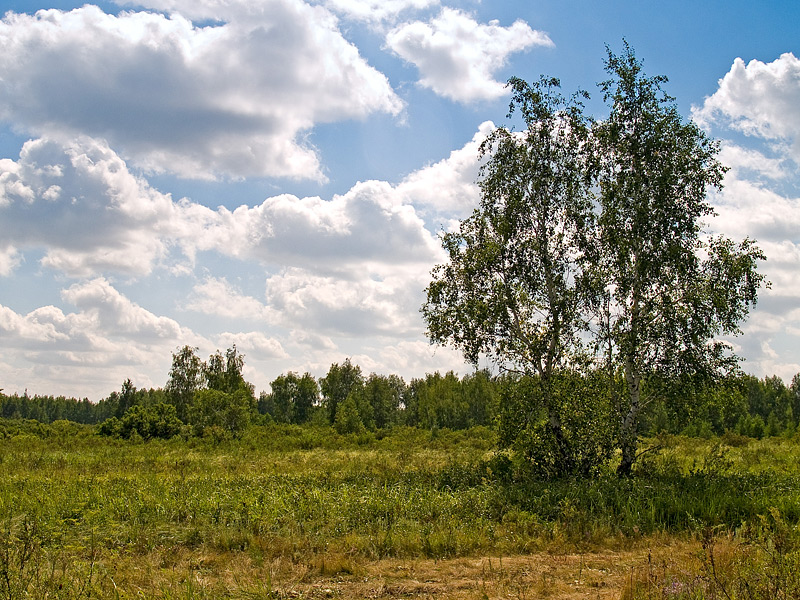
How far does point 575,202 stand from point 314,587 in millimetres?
16210

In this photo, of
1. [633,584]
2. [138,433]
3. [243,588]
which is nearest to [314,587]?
[243,588]

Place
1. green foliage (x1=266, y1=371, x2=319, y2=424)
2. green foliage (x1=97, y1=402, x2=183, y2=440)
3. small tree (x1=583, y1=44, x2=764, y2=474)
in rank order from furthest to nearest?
green foliage (x1=266, y1=371, x2=319, y2=424)
green foliage (x1=97, y1=402, x2=183, y2=440)
small tree (x1=583, y1=44, x2=764, y2=474)

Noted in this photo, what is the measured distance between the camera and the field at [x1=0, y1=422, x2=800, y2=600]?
23.2 feet

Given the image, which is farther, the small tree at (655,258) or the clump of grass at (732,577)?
the small tree at (655,258)

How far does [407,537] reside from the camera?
32.6ft

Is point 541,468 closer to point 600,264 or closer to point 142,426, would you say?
point 600,264

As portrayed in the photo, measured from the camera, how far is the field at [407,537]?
7.08 m

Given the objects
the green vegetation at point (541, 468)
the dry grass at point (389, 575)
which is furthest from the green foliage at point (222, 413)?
the dry grass at point (389, 575)

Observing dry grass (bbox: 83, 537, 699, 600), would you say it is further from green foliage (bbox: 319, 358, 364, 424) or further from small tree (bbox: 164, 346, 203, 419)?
green foliage (bbox: 319, 358, 364, 424)

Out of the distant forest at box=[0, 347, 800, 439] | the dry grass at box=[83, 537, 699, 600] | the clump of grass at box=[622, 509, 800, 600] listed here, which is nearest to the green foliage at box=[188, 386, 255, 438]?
the distant forest at box=[0, 347, 800, 439]

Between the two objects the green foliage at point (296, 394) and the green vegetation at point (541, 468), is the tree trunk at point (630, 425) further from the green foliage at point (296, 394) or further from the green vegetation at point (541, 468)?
the green foliage at point (296, 394)

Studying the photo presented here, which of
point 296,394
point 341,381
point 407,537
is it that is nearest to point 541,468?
point 407,537

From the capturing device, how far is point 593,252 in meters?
19.7

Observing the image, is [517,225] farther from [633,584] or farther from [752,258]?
[633,584]
